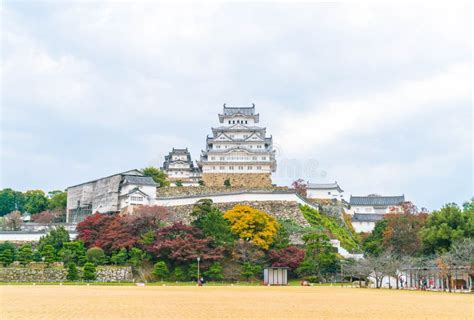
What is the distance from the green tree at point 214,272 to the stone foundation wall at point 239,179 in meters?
25.1

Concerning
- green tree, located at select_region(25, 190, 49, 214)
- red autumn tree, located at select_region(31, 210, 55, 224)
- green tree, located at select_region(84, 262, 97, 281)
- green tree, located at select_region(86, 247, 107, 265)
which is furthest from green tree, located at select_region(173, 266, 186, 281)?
green tree, located at select_region(25, 190, 49, 214)

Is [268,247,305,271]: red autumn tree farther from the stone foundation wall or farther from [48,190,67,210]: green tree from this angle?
[48,190,67,210]: green tree

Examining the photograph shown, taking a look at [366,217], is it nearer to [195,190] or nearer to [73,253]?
[195,190]

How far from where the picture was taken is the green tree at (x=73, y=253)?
45.2 metres

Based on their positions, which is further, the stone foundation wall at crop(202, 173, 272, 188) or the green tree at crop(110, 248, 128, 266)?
the stone foundation wall at crop(202, 173, 272, 188)

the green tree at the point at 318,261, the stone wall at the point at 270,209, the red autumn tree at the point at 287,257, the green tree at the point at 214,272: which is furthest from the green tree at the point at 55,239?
the green tree at the point at 318,261

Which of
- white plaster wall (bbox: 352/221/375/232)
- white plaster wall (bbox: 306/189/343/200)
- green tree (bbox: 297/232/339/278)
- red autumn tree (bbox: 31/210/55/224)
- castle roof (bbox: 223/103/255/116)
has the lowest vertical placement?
green tree (bbox: 297/232/339/278)

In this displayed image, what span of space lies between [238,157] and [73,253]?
97.5ft

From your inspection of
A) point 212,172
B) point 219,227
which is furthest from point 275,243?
point 212,172

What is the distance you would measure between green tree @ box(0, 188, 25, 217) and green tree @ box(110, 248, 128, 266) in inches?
1380

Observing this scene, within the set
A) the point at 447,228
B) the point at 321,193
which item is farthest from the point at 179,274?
the point at 321,193

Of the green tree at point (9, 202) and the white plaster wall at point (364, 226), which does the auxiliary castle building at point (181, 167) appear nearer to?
the green tree at point (9, 202)

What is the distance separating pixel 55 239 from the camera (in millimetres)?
49750

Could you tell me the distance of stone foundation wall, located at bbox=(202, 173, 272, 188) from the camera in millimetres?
70125
